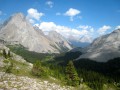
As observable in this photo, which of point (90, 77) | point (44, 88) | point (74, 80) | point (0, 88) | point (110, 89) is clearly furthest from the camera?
point (90, 77)

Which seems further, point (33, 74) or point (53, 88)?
point (33, 74)

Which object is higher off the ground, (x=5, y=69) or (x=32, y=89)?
(x=5, y=69)

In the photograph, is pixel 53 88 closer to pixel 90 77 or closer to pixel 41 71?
pixel 41 71

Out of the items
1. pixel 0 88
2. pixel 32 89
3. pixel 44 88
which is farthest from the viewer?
pixel 44 88

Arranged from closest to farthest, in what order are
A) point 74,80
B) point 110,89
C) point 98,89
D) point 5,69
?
point 5,69, point 74,80, point 98,89, point 110,89

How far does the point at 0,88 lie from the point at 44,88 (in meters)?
12.5

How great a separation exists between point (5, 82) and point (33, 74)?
21464 mm

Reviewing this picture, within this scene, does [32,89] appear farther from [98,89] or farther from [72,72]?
[98,89]

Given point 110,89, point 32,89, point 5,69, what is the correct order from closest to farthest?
point 32,89 < point 5,69 < point 110,89

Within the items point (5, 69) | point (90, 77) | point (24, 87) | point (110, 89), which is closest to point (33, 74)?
point (5, 69)

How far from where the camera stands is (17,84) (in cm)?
5247

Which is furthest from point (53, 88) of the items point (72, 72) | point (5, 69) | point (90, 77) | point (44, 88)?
point (90, 77)

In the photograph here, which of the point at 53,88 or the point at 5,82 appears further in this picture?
the point at 53,88

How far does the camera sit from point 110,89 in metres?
124
